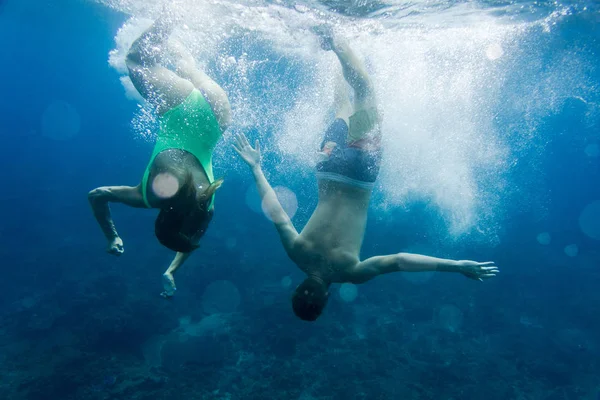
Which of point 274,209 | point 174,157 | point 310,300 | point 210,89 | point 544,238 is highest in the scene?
point 210,89

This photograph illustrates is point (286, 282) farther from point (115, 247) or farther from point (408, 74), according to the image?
point (115, 247)

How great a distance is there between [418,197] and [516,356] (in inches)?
602

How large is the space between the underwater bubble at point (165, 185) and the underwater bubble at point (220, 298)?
12375 millimetres

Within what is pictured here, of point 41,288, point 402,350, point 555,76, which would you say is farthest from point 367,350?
point 555,76

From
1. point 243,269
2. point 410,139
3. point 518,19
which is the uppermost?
point 518,19

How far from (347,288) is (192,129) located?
14.0 meters

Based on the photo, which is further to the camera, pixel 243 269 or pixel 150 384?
pixel 243 269

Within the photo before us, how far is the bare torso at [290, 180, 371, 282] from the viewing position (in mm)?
4258

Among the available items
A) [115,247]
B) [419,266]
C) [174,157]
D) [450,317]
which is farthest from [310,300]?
[450,317]

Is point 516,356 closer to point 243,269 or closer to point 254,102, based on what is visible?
point 243,269

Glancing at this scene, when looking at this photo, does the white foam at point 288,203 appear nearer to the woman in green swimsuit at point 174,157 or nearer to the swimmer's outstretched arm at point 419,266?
the woman in green swimsuit at point 174,157

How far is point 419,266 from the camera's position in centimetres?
389

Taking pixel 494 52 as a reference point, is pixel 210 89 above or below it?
below

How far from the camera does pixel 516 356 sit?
13.6 m
